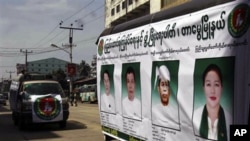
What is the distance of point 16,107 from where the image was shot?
18.9 metres

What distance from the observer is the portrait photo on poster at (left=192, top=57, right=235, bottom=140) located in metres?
4.57

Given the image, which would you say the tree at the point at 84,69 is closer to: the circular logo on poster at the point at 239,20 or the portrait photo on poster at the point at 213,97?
the portrait photo on poster at the point at 213,97

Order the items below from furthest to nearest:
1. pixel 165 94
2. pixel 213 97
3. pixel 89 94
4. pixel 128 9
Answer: pixel 128 9 < pixel 89 94 < pixel 165 94 < pixel 213 97

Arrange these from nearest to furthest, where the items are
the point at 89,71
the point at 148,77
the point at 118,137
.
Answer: the point at 148,77 → the point at 118,137 → the point at 89,71

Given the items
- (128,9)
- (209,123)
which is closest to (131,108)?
(209,123)

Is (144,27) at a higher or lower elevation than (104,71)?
higher

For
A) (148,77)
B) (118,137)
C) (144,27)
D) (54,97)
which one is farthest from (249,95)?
(54,97)

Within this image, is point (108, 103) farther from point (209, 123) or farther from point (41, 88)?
point (41, 88)

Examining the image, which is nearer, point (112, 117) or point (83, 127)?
point (112, 117)

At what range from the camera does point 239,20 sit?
14.6ft

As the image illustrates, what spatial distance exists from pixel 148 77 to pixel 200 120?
1334 mm

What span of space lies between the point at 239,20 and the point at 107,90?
382 cm

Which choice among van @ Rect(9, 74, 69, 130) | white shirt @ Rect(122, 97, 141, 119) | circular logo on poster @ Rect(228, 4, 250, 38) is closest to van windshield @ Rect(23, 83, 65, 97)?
van @ Rect(9, 74, 69, 130)

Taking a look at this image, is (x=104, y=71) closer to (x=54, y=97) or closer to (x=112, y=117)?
(x=112, y=117)
